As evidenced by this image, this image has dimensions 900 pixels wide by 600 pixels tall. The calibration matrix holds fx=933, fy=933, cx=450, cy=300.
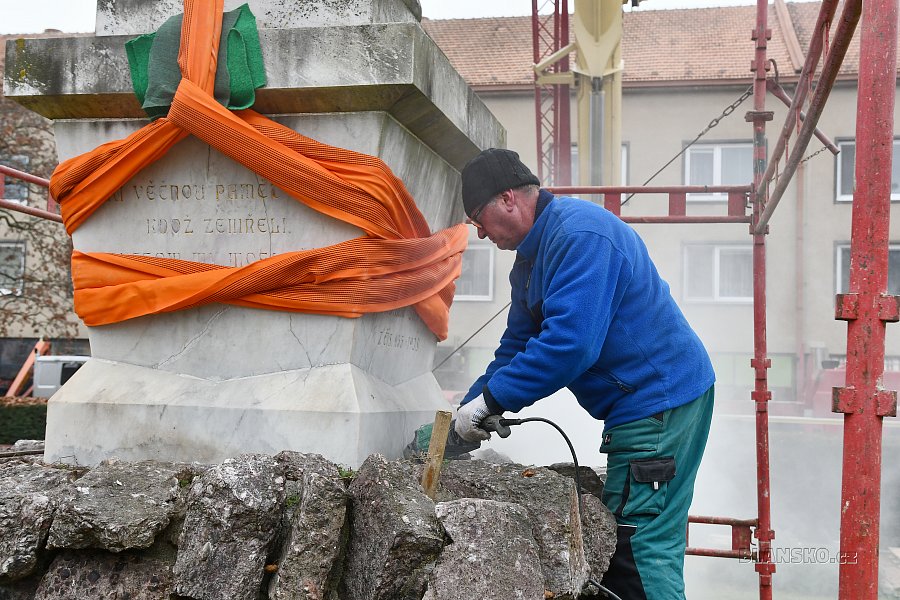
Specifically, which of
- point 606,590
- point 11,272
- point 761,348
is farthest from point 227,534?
point 11,272

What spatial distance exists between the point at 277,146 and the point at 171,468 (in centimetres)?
99

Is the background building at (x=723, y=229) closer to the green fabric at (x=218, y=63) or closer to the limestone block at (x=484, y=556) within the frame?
the green fabric at (x=218, y=63)

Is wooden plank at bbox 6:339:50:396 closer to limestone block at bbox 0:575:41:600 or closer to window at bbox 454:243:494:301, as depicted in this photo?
window at bbox 454:243:494:301

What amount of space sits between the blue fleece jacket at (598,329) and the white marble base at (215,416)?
0.43 metres

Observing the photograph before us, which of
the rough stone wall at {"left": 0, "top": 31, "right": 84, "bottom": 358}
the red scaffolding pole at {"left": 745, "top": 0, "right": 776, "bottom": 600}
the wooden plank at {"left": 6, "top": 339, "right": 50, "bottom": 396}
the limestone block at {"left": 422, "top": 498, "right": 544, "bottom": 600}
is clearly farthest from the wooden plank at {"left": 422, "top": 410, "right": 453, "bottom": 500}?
the wooden plank at {"left": 6, "top": 339, "right": 50, "bottom": 396}

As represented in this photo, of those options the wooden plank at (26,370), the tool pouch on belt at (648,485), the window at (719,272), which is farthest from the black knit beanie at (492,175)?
the wooden plank at (26,370)

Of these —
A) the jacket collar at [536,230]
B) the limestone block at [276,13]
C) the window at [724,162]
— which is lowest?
the jacket collar at [536,230]

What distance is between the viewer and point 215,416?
2.86 m

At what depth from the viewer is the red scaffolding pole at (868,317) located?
2389mm

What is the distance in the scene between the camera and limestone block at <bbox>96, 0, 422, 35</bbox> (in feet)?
9.77

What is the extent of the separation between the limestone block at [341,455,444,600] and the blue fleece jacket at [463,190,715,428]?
1.48 ft

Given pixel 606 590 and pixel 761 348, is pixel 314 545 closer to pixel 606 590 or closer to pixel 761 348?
pixel 606 590

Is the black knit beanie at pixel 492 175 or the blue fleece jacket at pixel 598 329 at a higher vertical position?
the black knit beanie at pixel 492 175

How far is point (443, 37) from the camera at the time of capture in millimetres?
22078
